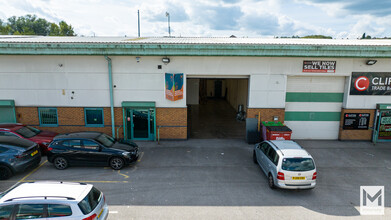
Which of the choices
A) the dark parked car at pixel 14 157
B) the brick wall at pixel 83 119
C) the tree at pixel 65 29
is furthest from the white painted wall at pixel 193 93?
the tree at pixel 65 29

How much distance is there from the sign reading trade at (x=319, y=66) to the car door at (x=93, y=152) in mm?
11651

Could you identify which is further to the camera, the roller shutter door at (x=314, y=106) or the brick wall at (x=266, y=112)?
the roller shutter door at (x=314, y=106)

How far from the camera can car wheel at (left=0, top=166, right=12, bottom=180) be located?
9.67m

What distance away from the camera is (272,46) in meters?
13.4

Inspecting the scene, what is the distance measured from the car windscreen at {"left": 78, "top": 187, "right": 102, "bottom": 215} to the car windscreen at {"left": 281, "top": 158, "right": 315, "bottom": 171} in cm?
600

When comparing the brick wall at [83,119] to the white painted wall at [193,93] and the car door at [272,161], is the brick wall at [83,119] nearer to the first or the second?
the car door at [272,161]

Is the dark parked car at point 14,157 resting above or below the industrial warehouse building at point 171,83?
below

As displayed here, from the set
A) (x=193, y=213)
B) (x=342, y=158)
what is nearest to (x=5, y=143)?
(x=193, y=213)

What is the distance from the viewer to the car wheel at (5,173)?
31.7 ft

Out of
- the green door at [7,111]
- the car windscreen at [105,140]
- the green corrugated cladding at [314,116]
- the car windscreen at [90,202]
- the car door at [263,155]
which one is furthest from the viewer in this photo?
the green corrugated cladding at [314,116]

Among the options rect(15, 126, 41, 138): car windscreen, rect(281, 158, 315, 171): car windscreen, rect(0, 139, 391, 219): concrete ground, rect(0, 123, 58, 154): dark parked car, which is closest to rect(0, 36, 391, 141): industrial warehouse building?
rect(15, 126, 41, 138): car windscreen

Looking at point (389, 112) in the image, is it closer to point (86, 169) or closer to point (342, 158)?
point (342, 158)

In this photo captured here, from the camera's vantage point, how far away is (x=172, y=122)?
14734 mm

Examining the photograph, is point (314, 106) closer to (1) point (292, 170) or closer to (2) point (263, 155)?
(2) point (263, 155)
